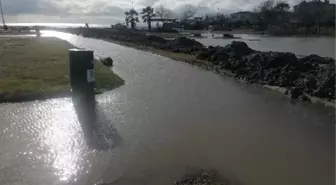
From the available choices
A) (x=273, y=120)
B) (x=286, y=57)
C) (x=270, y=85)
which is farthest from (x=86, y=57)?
(x=286, y=57)

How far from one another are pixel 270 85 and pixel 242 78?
127 inches

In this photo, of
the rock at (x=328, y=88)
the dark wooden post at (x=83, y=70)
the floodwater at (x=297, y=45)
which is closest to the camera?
the dark wooden post at (x=83, y=70)

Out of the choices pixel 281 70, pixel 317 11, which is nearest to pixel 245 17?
pixel 317 11

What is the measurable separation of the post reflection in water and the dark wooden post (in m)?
0.35

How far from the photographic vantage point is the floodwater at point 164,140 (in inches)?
331

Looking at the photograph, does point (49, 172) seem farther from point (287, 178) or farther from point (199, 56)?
point (199, 56)

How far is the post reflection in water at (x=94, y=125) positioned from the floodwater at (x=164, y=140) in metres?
0.03

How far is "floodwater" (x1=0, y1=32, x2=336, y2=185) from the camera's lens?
8.40 m

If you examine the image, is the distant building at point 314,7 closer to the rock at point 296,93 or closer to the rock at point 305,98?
the rock at point 296,93

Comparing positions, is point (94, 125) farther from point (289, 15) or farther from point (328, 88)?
point (289, 15)

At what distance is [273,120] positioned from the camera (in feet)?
45.2

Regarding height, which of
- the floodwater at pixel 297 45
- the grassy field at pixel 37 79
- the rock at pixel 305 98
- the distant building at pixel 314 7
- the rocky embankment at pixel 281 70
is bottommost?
the floodwater at pixel 297 45

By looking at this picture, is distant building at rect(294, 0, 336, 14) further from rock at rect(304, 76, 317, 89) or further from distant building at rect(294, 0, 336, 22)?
rock at rect(304, 76, 317, 89)

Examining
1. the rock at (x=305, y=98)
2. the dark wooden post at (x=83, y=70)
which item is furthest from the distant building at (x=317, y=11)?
the dark wooden post at (x=83, y=70)
